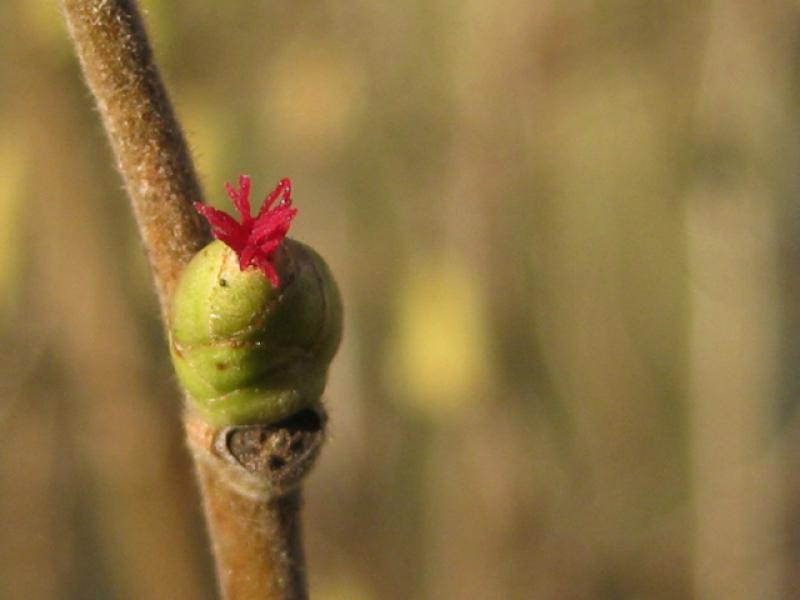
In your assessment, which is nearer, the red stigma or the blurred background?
the red stigma

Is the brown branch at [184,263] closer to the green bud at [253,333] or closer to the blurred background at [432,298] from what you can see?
the green bud at [253,333]

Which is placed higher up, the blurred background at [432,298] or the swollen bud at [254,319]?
the swollen bud at [254,319]

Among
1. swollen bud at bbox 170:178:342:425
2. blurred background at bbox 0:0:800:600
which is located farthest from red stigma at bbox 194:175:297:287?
blurred background at bbox 0:0:800:600

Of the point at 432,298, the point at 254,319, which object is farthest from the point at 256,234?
the point at 432,298

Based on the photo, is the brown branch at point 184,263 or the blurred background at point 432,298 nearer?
the brown branch at point 184,263

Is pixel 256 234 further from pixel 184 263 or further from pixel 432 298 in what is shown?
pixel 432 298

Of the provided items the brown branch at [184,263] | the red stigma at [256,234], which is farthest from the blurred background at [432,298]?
the red stigma at [256,234]

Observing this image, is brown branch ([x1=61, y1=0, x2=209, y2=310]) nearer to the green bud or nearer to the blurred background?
the green bud
